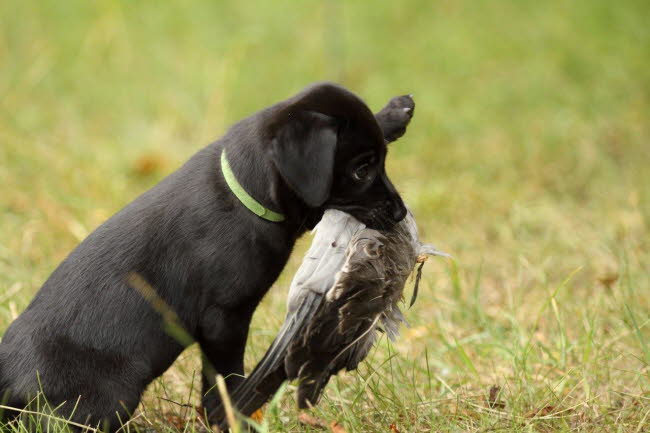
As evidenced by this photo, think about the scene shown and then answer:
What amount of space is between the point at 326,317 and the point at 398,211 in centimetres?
53

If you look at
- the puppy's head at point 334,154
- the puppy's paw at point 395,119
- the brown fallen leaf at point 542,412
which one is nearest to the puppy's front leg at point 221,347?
the puppy's head at point 334,154

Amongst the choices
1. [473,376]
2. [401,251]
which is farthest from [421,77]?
[401,251]

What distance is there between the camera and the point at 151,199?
3189 mm

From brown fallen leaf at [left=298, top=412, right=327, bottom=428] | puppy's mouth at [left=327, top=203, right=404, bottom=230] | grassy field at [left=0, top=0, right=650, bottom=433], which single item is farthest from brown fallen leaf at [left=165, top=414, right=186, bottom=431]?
puppy's mouth at [left=327, top=203, right=404, bottom=230]

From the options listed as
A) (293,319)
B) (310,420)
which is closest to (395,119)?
(293,319)

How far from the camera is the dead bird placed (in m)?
2.79

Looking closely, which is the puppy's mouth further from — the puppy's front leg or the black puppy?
the puppy's front leg

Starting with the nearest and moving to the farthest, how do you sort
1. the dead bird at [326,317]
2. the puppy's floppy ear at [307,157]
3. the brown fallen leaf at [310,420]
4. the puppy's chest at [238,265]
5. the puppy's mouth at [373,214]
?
the dead bird at [326,317] → the puppy's floppy ear at [307,157] → the puppy's chest at [238,265] → the puppy's mouth at [373,214] → the brown fallen leaf at [310,420]

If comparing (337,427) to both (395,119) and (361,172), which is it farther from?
(395,119)

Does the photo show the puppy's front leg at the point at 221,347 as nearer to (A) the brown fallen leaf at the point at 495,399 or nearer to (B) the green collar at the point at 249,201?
(B) the green collar at the point at 249,201

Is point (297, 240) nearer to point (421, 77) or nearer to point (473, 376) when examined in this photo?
point (473, 376)

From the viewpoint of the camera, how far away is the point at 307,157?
292cm

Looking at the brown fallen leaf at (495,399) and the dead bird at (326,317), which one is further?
the brown fallen leaf at (495,399)

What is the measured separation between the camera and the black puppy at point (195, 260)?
2965 millimetres
